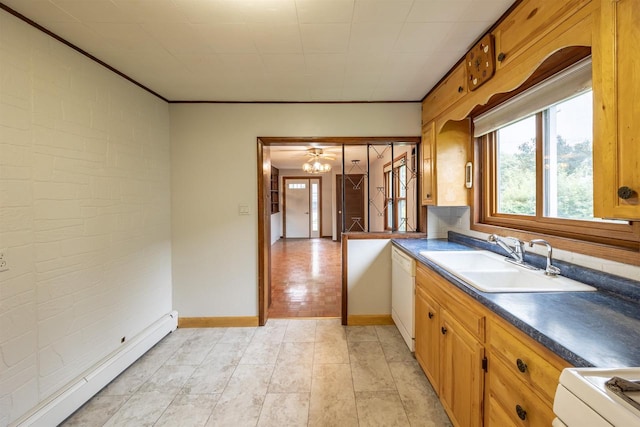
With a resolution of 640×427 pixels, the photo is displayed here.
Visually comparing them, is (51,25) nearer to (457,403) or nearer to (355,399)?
(355,399)

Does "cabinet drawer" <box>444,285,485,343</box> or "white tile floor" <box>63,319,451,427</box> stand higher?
"cabinet drawer" <box>444,285,485,343</box>

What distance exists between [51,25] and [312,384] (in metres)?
2.83

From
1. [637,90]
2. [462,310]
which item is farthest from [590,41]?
[462,310]

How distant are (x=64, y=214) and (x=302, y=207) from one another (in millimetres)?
7529

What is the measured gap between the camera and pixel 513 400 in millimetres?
1062

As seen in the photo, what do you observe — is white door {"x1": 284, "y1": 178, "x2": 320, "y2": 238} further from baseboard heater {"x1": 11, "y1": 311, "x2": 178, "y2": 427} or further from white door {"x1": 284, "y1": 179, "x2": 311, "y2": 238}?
baseboard heater {"x1": 11, "y1": 311, "x2": 178, "y2": 427}

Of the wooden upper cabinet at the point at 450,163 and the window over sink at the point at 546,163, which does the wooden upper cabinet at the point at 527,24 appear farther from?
the wooden upper cabinet at the point at 450,163

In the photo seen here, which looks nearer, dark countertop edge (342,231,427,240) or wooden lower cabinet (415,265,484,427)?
wooden lower cabinet (415,265,484,427)

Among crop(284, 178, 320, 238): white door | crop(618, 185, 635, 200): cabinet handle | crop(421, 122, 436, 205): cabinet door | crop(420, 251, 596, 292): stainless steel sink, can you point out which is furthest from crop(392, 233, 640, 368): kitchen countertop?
crop(284, 178, 320, 238): white door

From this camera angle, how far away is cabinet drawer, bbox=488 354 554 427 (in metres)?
0.92

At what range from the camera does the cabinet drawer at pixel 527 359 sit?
34.6 inches

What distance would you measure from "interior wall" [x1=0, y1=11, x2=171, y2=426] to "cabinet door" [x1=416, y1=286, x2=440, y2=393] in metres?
2.36

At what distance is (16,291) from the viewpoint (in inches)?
59.2

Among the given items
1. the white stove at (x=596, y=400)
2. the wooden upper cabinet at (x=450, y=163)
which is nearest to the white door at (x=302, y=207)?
the wooden upper cabinet at (x=450, y=163)
